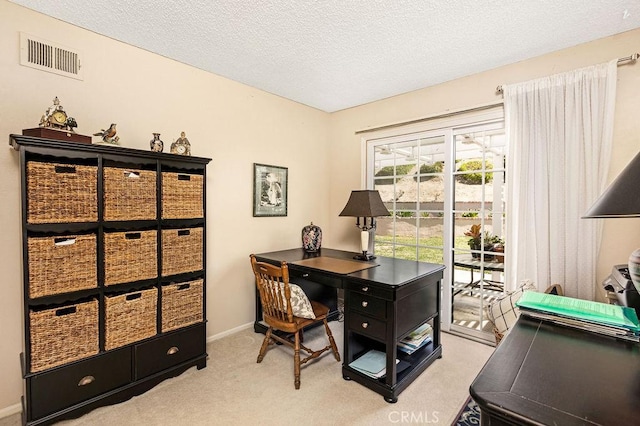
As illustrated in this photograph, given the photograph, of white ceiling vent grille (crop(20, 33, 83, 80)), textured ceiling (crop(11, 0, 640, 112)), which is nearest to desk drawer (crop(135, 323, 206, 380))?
white ceiling vent grille (crop(20, 33, 83, 80))

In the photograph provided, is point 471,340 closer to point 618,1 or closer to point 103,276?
point 618,1

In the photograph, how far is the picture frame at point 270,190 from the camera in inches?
127

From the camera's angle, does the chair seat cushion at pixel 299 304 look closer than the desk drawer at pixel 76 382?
No

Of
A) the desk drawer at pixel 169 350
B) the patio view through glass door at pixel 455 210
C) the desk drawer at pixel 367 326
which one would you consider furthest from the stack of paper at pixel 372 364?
the desk drawer at pixel 169 350

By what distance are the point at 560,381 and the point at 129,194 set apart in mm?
Result: 2327

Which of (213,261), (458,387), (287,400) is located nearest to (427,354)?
(458,387)

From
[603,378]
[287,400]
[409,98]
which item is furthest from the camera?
[409,98]

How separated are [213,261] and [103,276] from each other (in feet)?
3.45

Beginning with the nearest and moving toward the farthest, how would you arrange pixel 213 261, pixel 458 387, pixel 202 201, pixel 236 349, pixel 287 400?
1. pixel 287 400
2. pixel 458 387
3. pixel 202 201
4. pixel 236 349
5. pixel 213 261

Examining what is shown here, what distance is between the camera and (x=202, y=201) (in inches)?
Result: 93.8

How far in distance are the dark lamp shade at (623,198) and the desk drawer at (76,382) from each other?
254 centimetres

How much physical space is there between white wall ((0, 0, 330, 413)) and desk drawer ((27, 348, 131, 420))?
1.48ft

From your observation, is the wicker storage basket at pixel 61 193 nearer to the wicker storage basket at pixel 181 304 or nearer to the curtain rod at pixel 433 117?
the wicker storage basket at pixel 181 304

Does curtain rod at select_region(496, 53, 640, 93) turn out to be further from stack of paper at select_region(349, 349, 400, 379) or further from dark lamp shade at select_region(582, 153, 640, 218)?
stack of paper at select_region(349, 349, 400, 379)
